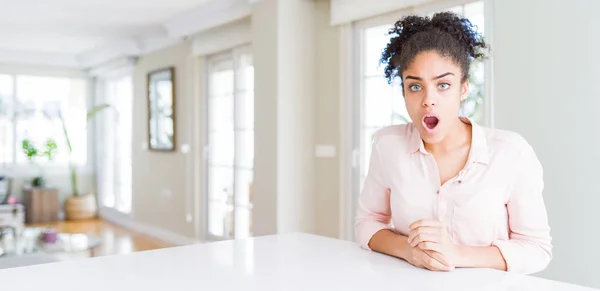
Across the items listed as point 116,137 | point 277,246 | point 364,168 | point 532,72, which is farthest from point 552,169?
point 116,137

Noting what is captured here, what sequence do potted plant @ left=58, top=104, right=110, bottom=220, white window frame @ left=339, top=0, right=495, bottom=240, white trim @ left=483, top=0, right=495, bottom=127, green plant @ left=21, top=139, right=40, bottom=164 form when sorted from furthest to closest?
potted plant @ left=58, top=104, right=110, bottom=220 → green plant @ left=21, top=139, right=40, bottom=164 → white window frame @ left=339, top=0, right=495, bottom=240 → white trim @ left=483, top=0, right=495, bottom=127

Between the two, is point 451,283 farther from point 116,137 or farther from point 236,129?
point 116,137

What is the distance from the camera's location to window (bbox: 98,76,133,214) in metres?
7.23

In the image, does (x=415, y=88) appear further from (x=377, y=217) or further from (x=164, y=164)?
(x=164, y=164)

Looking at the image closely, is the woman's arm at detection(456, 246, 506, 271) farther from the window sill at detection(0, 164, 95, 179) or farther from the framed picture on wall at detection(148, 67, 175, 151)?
the window sill at detection(0, 164, 95, 179)

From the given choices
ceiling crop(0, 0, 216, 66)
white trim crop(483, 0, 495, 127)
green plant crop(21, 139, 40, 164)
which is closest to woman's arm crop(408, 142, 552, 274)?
white trim crop(483, 0, 495, 127)

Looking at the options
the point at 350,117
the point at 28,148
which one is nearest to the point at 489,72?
the point at 350,117

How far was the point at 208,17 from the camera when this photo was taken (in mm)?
4906

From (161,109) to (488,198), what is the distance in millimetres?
5358

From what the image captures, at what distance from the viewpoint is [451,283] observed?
3.35 feet

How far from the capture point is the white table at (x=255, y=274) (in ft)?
3.26

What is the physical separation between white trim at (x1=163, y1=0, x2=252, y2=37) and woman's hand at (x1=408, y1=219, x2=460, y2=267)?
3.46 meters

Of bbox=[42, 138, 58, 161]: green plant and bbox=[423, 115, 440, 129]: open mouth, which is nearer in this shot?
bbox=[423, 115, 440, 129]: open mouth

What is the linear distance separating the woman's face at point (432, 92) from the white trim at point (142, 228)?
4.52 metres
